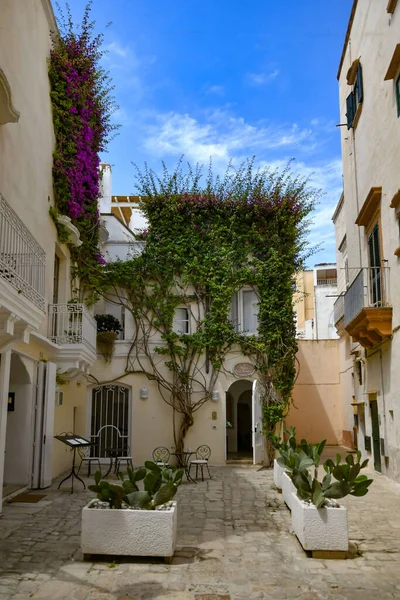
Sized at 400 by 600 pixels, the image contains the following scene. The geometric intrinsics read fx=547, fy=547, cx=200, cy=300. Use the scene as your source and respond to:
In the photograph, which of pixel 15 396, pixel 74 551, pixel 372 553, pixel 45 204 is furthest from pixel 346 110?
pixel 74 551

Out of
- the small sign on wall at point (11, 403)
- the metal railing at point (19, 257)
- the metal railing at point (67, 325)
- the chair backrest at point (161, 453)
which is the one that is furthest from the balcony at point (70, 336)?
the chair backrest at point (161, 453)

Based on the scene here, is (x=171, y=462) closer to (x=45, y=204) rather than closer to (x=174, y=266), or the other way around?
(x=174, y=266)

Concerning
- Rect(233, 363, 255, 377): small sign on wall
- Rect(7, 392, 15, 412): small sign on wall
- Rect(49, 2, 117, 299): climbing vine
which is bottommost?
Rect(7, 392, 15, 412): small sign on wall

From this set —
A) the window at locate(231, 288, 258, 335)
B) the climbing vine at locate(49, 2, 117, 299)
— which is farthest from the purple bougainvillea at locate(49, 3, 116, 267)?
the window at locate(231, 288, 258, 335)

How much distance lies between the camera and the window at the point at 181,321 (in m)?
16.5

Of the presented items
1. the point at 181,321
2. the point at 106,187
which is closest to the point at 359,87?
the point at 181,321

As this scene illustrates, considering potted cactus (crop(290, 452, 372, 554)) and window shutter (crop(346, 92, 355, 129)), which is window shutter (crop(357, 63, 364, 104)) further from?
potted cactus (crop(290, 452, 372, 554))

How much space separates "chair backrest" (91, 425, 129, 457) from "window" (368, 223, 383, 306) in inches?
321

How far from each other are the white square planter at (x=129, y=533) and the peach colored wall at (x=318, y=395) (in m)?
14.9

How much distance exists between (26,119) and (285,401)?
395 inches

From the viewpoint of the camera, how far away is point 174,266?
1642 centimetres

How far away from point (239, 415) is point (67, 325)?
921cm

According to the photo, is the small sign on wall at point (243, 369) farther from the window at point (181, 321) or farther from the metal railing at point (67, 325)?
the metal railing at point (67, 325)

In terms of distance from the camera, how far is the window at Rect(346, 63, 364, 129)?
47.1 feet
